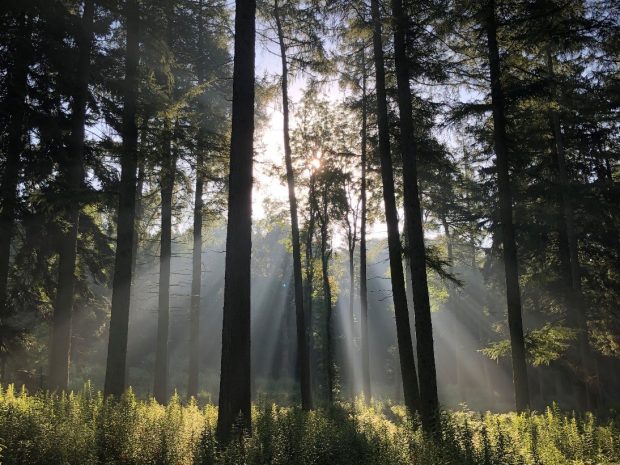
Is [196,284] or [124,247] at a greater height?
[124,247]

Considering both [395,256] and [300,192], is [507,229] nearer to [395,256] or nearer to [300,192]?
[395,256]

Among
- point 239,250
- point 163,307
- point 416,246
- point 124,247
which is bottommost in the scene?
point 163,307

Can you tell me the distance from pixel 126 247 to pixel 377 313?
39.0m

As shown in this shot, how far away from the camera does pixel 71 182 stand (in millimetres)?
11414

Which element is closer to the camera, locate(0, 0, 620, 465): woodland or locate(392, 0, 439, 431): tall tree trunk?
locate(0, 0, 620, 465): woodland

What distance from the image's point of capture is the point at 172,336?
42781 mm

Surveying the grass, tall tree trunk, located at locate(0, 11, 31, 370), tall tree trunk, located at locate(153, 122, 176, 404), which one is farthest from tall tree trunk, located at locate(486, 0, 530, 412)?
tall tree trunk, located at locate(0, 11, 31, 370)

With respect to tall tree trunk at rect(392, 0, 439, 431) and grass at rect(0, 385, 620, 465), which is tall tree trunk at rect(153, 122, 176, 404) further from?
grass at rect(0, 385, 620, 465)

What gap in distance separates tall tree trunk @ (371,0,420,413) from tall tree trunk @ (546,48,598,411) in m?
6.46

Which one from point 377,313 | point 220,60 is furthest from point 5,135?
point 377,313

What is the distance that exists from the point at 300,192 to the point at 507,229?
28.6 ft

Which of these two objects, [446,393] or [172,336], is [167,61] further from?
[172,336]

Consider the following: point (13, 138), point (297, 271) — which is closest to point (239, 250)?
point (13, 138)

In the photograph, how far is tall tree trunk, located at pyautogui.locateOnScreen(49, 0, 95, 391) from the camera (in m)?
11.5
